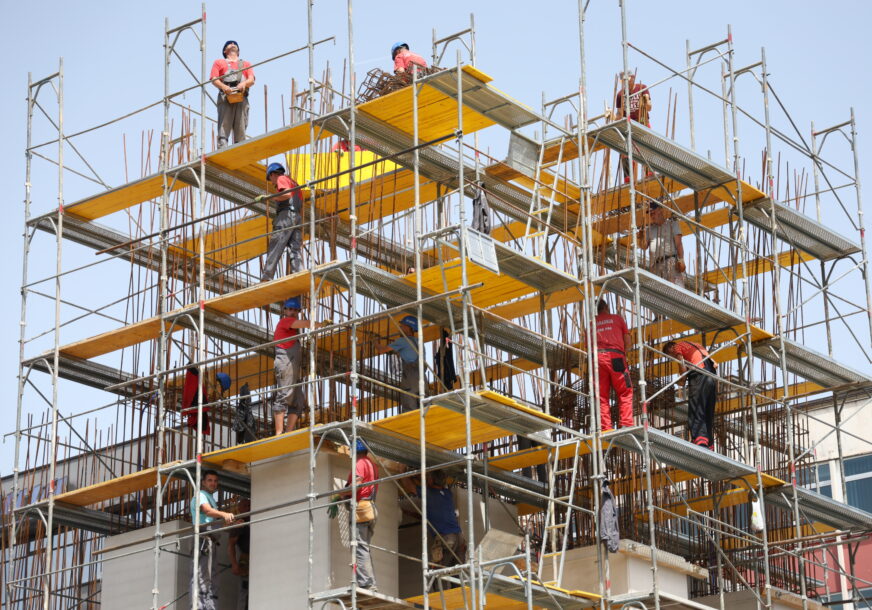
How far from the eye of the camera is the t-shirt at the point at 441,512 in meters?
27.7

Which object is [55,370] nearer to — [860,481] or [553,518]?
[553,518]

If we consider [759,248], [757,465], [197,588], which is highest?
[759,248]

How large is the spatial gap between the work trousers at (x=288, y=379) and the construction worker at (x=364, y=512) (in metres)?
1.90

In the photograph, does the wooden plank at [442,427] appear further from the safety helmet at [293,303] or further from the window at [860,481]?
the window at [860,481]

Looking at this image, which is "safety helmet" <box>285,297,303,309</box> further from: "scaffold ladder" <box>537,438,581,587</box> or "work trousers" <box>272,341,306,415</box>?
"scaffold ladder" <box>537,438,581,587</box>

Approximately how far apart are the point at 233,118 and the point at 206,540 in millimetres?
7409

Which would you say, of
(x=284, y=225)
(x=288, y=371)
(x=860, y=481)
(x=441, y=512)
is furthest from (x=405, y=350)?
(x=860, y=481)

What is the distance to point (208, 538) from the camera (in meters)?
27.0

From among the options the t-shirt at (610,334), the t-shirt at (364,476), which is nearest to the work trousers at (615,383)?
the t-shirt at (610,334)

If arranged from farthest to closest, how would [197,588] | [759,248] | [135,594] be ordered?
[759,248] < [135,594] < [197,588]

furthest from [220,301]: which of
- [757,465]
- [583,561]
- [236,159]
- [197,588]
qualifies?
[757,465]

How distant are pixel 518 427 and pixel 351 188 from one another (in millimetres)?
4402

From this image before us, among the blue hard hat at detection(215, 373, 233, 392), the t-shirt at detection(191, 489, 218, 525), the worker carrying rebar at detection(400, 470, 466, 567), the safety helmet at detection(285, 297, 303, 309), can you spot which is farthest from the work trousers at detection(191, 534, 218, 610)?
the safety helmet at detection(285, 297, 303, 309)

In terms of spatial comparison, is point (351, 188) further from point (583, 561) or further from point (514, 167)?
point (583, 561)
